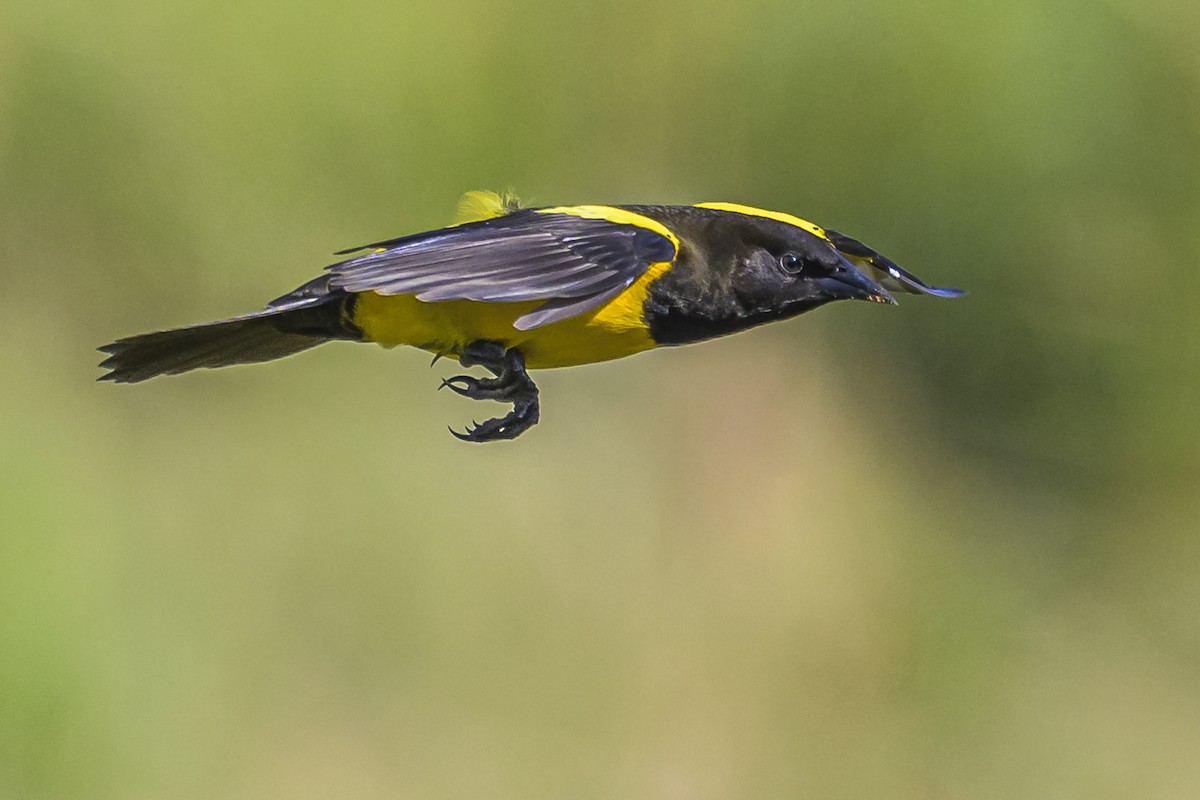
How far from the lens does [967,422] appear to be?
739 cm

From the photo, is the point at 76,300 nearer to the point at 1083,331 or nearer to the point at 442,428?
the point at 442,428

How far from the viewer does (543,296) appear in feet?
11.1

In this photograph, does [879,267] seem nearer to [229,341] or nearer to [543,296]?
[543,296]

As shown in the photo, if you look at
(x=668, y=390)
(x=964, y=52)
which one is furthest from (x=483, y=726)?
(x=964, y=52)

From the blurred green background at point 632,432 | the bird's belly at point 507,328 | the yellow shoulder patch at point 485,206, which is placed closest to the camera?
the bird's belly at point 507,328

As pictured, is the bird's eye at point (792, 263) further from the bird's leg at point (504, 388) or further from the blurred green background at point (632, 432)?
the blurred green background at point (632, 432)

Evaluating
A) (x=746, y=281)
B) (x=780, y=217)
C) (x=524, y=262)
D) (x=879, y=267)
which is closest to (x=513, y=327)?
(x=524, y=262)

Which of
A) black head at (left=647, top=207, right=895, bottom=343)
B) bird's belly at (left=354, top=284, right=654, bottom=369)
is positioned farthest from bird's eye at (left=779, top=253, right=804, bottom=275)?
bird's belly at (left=354, top=284, right=654, bottom=369)

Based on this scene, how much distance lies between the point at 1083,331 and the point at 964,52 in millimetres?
1275

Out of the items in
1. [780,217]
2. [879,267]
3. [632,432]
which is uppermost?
[780,217]

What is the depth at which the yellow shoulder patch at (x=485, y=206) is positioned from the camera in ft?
13.5

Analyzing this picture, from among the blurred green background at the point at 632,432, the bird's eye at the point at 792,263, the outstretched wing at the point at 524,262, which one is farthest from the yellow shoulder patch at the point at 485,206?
the blurred green background at the point at 632,432

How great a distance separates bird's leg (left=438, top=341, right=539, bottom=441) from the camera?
3.66m

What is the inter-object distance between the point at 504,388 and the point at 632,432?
10.4 feet
